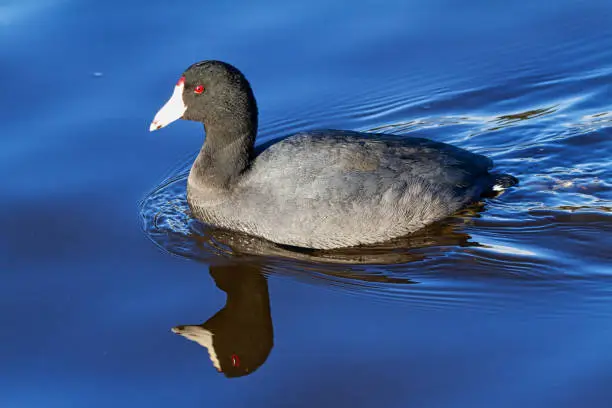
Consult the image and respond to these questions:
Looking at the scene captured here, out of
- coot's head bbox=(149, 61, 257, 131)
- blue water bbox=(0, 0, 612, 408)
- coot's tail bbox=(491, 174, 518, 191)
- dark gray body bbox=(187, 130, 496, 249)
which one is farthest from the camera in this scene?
coot's tail bbox=(491, 174, 518, 191)

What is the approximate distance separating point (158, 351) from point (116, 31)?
4511mm

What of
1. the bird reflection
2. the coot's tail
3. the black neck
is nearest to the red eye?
the bird reflection

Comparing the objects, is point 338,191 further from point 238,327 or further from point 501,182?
point 501,182

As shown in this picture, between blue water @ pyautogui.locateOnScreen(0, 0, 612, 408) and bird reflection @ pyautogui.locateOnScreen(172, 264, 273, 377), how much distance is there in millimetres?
18

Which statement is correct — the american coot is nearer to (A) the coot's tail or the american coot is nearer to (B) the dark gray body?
(B) the dark gray body

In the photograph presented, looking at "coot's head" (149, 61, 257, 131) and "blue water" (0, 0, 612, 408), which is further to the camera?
"coot's head" (149, 61, 257, 131)

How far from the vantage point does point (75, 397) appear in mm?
4855

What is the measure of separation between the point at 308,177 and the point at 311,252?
20.1 inches

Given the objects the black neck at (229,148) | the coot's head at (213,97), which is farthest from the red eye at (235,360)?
the coot's head at (213,97)

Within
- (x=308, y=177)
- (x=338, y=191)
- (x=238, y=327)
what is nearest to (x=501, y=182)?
(x=338, y=191)

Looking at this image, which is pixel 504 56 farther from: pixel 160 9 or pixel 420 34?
pixel 160 9

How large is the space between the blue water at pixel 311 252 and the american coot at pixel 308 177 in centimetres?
16

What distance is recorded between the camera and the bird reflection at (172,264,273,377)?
5.12 m

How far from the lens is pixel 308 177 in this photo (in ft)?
20.3
